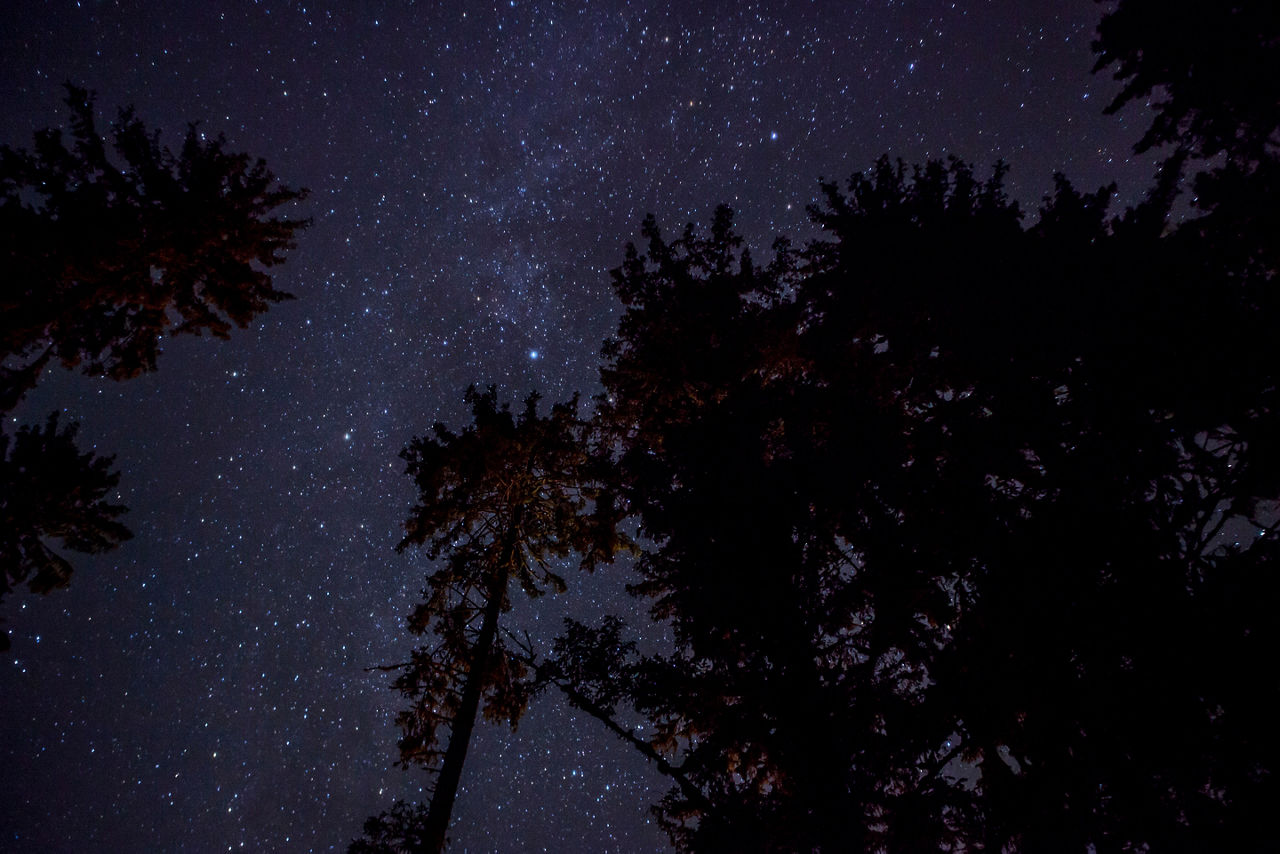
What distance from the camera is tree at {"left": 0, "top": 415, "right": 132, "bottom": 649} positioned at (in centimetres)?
893

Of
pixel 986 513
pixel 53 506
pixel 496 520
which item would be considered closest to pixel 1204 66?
pixel 986 513

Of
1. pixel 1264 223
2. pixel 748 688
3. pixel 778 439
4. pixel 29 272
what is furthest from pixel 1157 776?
pixel 29 272

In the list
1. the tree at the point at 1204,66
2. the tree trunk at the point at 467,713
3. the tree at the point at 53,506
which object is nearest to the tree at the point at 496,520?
the tree trunk at the point at 467,713

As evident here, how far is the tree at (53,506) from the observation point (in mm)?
8930

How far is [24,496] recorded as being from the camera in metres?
8.80

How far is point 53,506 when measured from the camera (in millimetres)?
9625

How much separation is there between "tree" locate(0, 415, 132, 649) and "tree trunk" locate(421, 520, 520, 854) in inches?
293

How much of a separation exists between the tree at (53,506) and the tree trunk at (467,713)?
7.44m

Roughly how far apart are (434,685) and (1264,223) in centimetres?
1413

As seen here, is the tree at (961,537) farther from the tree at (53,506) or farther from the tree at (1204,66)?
the tree at (53,506)

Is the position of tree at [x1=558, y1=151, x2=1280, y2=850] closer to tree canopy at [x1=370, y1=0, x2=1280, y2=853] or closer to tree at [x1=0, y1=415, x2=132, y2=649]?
tree canopy at [x1=370, y1=0, x2=1280, y2=853]

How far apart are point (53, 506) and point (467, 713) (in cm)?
852

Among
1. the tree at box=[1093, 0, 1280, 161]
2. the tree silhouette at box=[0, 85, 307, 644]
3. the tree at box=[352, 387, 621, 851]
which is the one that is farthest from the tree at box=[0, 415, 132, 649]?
the tree at box=[1093, 0, 1280, 161]

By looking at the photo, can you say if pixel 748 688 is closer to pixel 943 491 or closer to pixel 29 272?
pixel 943 491
